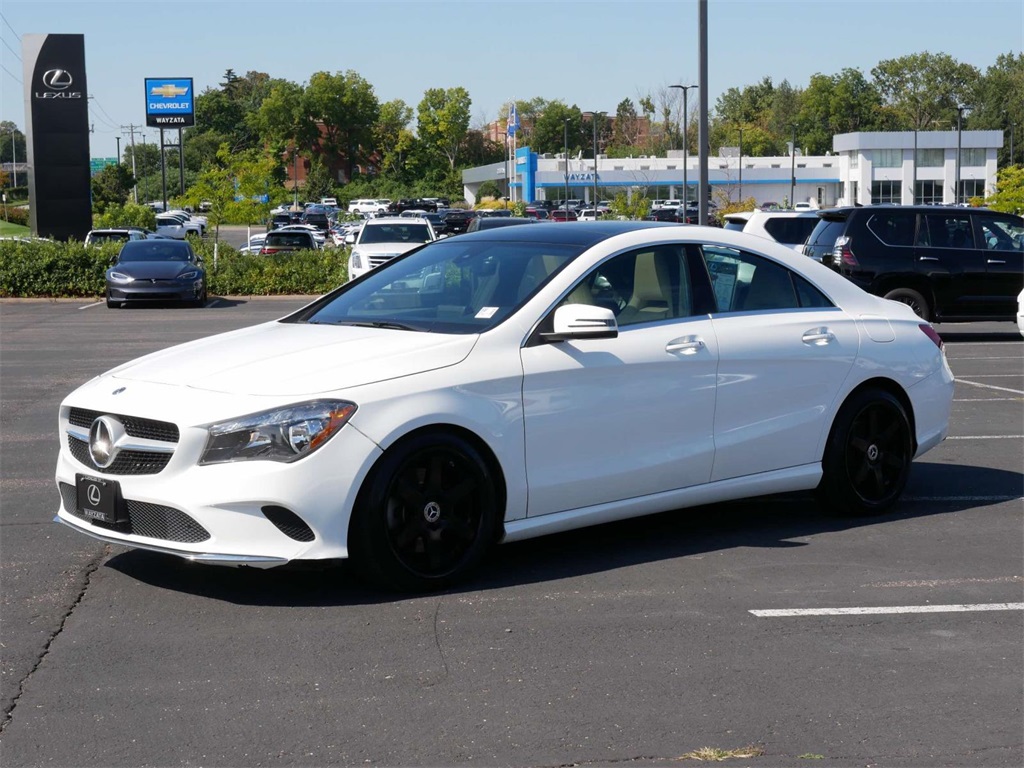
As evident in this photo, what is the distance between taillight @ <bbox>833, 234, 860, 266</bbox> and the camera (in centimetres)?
1850

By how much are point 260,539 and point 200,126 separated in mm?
163902

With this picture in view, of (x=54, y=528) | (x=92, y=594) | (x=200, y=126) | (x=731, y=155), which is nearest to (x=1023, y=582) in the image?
(x=92, y=594)

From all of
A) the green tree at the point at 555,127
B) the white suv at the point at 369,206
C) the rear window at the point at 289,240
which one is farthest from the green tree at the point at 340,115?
the rear window at the point at 289,240

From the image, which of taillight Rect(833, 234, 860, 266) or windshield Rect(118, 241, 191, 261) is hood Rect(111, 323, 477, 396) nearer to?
taillight Rect(833, 234, 860, 266)

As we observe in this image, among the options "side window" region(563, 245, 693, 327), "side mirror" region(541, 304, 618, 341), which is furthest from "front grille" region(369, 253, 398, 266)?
"side mirror" region(541, 304, 618, 341)

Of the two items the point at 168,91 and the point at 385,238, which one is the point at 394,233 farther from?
the point at 168,91

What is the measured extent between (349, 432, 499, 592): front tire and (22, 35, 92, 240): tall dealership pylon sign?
124 ft

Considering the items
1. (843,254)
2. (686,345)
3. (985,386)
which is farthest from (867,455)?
(843,254)

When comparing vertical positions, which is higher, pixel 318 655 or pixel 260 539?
pixel 260 539

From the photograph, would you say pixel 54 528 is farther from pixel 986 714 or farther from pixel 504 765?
pixel 986 714

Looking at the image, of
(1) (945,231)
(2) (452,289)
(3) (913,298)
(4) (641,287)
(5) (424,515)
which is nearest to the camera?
(5) (424,515)

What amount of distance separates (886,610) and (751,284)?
2.17 metres

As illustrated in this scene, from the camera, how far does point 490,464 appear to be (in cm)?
605

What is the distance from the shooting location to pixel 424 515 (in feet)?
19.1
